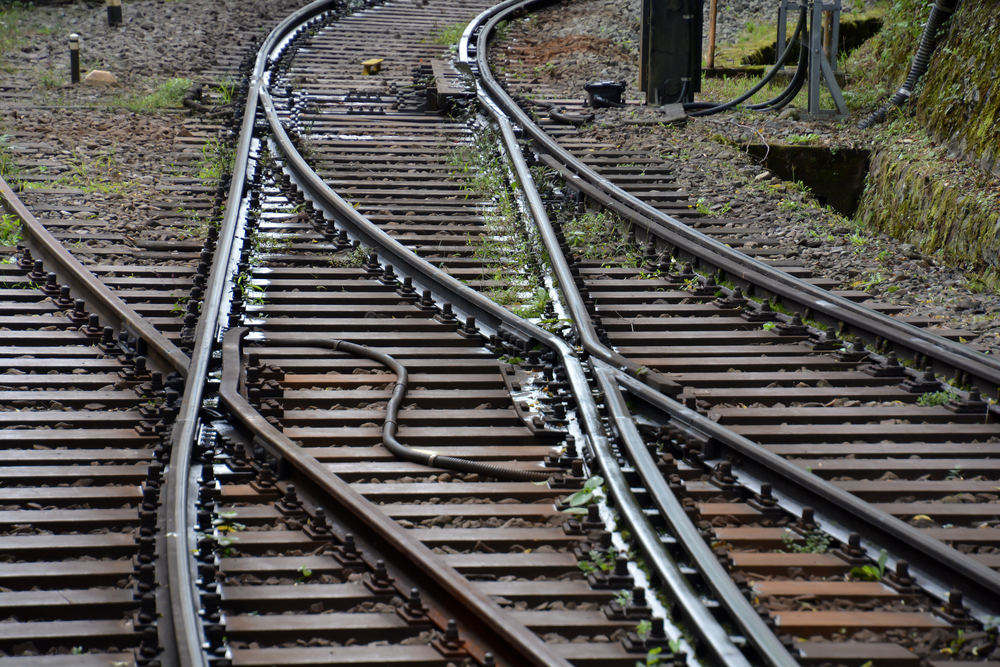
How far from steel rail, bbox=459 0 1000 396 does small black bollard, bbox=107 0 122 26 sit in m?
7.80

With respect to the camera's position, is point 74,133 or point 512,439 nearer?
point 512,439

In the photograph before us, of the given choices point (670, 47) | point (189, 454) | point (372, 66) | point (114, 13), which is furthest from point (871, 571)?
point (114, 13)

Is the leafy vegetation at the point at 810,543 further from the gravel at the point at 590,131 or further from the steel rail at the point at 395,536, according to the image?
the gravel at the point at 590,131

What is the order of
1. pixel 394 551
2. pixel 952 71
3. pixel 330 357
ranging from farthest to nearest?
pixel 952 71, pixel 330 357, pixel 394 551

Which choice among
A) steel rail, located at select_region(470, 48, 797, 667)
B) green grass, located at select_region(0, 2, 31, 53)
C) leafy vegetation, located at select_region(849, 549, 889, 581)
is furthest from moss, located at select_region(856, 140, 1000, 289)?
green grass, located at select_region(0, 2, 31, 53)

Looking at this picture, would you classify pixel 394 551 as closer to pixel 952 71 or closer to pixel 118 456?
pixel 118 456

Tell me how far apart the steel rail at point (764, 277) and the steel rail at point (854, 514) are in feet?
4.78

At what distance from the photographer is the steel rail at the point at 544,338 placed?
2996 mm

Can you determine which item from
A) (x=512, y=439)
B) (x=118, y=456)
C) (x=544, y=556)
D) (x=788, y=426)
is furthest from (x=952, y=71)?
(x=118, y=456)

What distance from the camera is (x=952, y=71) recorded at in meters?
9.05

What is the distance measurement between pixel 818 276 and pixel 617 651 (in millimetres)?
4016

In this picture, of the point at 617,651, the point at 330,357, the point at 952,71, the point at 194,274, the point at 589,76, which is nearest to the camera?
the point at 617,651

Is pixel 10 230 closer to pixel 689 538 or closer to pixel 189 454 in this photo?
pixel 189 454

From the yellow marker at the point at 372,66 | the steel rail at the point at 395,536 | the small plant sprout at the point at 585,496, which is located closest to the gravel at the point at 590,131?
the yellow marker at the point at 372,66
